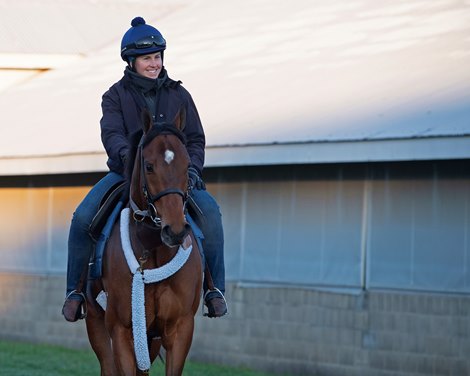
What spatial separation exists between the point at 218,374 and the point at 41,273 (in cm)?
502

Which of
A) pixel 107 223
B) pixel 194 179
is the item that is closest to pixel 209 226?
pixel 107 223

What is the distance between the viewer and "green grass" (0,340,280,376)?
1530 centimetres

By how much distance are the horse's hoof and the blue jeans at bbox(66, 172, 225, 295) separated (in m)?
0.11

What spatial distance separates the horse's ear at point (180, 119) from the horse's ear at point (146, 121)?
0.19m

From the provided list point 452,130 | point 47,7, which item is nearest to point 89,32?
point 47,7

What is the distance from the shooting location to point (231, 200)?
1666 centimetres

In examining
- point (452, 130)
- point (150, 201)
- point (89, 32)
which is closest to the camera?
point (150, 201)

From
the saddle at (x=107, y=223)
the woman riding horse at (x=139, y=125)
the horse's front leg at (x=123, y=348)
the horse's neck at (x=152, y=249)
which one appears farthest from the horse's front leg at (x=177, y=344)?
the woman riding horse at (x=139, y=125)

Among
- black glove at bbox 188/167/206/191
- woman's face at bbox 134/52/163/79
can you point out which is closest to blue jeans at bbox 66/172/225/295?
black glove at bbox 188/167/206/191

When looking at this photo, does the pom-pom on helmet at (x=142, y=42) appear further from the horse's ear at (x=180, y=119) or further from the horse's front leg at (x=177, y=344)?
the horse's front leg at (x=177, y=344)

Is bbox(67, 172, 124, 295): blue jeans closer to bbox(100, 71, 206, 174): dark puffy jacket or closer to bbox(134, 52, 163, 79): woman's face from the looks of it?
bbox(100, 71, 206, 174): dark puffy jacket

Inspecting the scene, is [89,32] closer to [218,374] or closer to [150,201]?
[218,374]

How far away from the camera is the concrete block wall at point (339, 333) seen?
1393 centimetres

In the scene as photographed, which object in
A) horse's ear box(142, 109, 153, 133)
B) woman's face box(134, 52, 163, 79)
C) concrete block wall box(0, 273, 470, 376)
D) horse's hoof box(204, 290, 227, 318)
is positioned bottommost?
concrete block wall box(0, 273, 470, 376)
